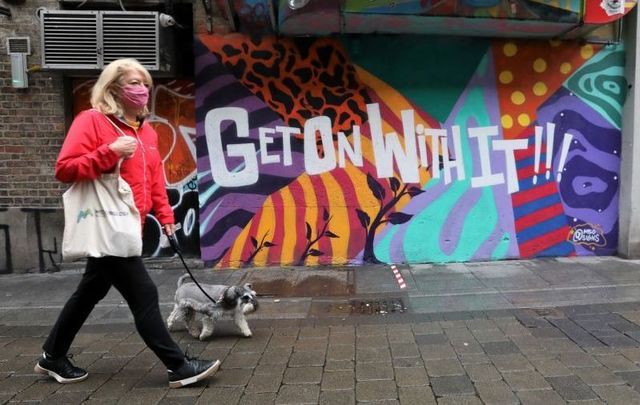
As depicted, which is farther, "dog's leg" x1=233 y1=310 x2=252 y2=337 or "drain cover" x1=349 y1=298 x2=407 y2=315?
"drain cover" x1=349 y1=298 x2=407 y2=315

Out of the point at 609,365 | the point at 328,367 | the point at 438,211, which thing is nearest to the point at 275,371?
the point at 328,367

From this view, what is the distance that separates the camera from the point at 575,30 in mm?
6406

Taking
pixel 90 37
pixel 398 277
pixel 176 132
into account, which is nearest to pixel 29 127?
pixel 90 37

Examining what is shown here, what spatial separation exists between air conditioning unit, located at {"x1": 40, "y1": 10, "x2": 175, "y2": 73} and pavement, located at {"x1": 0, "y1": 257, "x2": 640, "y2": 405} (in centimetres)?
266

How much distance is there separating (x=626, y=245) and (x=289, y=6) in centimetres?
514

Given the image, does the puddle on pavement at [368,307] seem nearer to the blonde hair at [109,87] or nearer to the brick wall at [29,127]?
the blonde hair at [109,87]

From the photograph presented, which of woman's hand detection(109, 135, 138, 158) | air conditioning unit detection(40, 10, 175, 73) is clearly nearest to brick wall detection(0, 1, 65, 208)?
air conditioning unit detection(40, 10, 175, 73)

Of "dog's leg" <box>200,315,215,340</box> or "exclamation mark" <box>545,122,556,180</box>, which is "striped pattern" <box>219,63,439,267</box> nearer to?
"exclamation mark" <box>545,122,556,180</box>

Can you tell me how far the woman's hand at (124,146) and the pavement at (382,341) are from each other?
4.95 feet

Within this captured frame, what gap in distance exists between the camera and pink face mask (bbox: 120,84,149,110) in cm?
333

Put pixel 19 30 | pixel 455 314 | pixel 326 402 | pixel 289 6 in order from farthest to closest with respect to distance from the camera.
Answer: pixel 19 30
pixel 289 6
pixel 455 314
pixel 326 402

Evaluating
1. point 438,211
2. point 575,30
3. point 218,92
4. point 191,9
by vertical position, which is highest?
point 191,9

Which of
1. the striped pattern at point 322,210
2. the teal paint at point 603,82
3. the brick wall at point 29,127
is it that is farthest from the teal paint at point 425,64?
the brick wall at point 29,127

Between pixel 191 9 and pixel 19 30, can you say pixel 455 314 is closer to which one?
pixel 191 9
